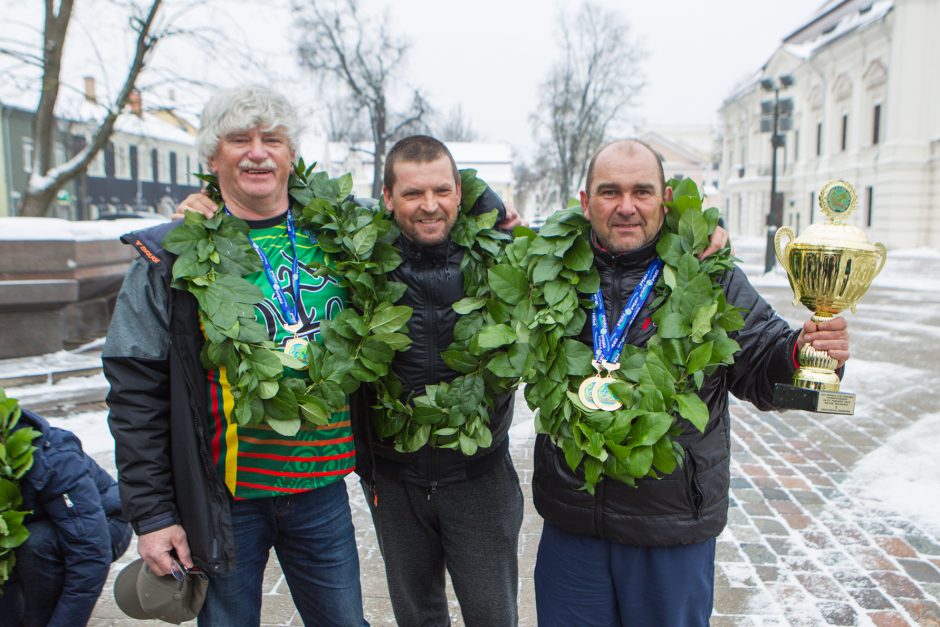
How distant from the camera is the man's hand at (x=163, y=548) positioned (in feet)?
7.66

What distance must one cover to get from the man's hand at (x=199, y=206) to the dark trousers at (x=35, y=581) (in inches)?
55.0

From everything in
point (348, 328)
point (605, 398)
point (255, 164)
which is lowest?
point (605, 398)

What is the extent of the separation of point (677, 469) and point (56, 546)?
2.43 m

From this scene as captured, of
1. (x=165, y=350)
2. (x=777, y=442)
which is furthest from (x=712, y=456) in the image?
(x=777, y=442)

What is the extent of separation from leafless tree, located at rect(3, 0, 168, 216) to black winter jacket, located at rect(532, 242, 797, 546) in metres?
13.1

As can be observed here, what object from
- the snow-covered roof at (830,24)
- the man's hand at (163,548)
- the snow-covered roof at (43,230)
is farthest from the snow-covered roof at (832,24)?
the man's hand at (163,548)

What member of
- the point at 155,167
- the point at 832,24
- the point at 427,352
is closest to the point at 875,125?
the point at 832,24

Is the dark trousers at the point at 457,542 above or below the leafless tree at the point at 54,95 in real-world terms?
below

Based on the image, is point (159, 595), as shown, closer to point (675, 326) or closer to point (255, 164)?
point (255, 164)

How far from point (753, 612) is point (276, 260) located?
2.87 meters

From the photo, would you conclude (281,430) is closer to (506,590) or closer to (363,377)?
(363,377)

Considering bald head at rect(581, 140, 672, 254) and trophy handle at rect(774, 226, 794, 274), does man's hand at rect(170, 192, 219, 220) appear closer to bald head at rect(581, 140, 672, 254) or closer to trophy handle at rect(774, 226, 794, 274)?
bald head at rect(581, 140, 672, 254)

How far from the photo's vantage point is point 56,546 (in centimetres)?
289

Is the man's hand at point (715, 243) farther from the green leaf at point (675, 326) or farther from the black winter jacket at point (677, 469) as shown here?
the green leaf at point (675, 326)
